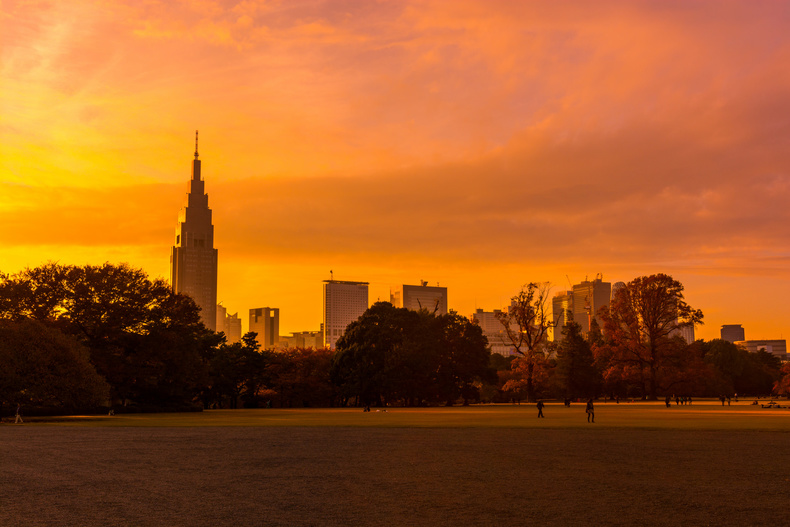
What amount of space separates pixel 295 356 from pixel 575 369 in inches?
1899

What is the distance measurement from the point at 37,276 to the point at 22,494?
68122mm

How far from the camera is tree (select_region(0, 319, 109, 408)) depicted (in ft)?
192

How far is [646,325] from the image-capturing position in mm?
101875

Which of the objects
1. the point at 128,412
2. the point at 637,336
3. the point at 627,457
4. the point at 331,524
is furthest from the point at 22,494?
the point at 637,336

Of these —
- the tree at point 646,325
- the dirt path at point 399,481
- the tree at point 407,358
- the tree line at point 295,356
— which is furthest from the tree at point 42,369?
the tree at point 646,325

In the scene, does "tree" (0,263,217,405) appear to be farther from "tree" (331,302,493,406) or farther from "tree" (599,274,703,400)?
"tree" (599,274,703,400)

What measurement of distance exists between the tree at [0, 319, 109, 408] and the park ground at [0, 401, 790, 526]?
27.2m

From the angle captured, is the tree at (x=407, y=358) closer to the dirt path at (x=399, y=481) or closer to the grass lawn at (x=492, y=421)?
the grass lawn at (x=492, y=421)

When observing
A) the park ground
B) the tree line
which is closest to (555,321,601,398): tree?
the tree line

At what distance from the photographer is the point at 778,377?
156250 mm

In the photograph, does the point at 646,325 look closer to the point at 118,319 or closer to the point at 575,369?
the point at 575,369

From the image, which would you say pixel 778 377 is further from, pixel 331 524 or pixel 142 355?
pixel 331 524

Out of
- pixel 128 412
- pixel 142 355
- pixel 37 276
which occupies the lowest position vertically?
pixel 128 412

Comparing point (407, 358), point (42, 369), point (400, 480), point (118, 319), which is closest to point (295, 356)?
point (407, 358)
